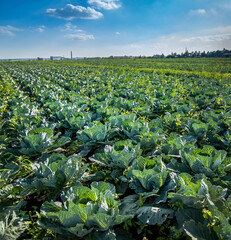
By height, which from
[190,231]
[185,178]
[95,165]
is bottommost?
[95,165]

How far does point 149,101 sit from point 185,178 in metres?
4.01

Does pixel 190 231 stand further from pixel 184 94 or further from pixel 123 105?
pixel 184 94

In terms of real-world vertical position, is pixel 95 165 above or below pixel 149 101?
below

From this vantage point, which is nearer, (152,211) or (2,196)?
(152,211)

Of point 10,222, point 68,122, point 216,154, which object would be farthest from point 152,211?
point 68,122

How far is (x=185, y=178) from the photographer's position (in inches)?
62.0

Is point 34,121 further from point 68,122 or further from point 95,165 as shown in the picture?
point 95,165

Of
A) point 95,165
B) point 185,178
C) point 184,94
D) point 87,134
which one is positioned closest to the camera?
point 185,178

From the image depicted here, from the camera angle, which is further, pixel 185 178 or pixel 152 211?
pixel 185 178

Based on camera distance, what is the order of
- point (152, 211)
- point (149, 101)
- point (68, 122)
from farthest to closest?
point (149, 101) < point (68, 122) < point (152, 211)

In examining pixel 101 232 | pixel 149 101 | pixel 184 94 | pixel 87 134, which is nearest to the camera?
pixel 101 232

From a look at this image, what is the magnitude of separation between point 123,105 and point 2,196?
12.6ft

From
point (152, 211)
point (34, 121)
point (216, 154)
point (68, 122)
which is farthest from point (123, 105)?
point (152, 211)

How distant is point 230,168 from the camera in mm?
1825
